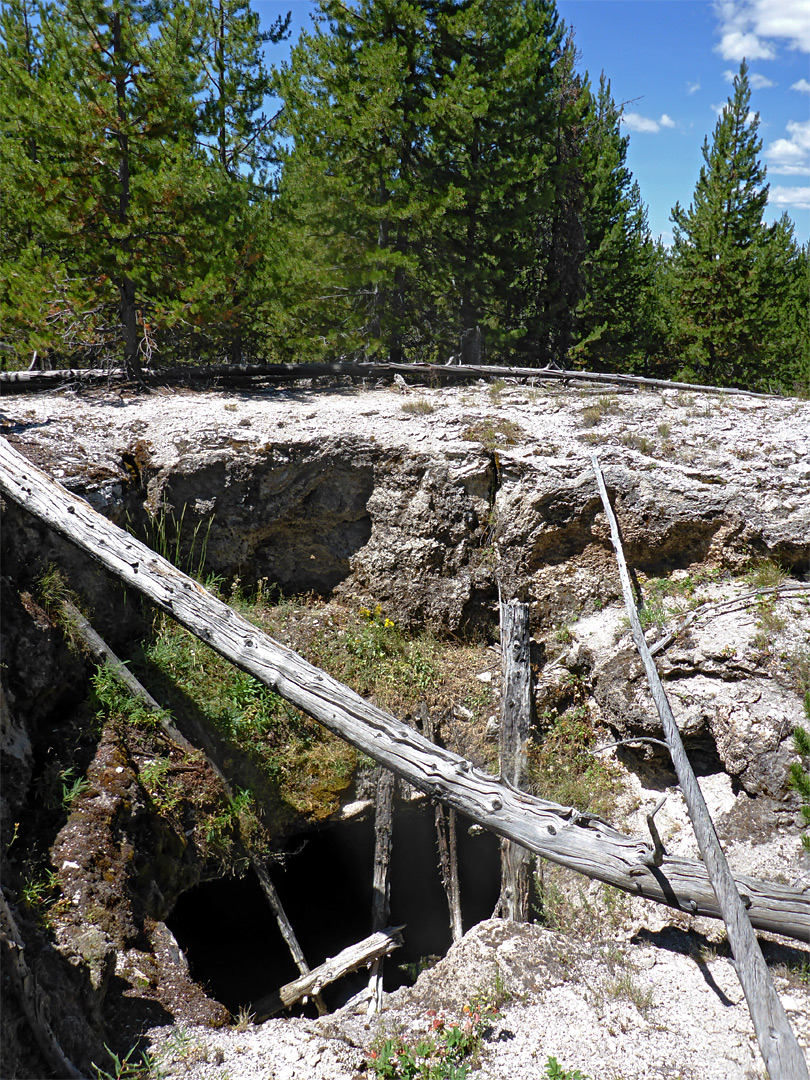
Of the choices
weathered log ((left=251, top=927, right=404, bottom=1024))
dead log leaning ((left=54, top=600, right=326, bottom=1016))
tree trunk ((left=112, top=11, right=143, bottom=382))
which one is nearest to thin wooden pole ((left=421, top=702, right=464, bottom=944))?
weathered log ((left=251, top=927, right=404, bottom=1024))

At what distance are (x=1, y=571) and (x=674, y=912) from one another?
661 centimetres

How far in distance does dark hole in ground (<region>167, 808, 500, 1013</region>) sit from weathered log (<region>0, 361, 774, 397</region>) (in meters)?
7.20

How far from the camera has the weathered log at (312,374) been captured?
10.0m

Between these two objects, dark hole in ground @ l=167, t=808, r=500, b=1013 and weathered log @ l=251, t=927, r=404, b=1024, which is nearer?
weathered log @ l=251, t=927, r=404, b=1024

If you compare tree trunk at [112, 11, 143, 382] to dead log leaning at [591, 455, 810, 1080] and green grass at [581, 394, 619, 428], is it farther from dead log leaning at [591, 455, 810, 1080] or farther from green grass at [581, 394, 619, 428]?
dead log leaning at [591, 455, 810, 1080]

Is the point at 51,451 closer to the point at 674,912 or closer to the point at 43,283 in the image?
the point at 43,283

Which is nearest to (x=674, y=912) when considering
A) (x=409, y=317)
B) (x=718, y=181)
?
(x=409, y=317)

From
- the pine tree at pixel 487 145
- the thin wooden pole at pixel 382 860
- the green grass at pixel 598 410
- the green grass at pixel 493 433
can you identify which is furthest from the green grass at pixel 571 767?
the pine tree at pixel 487 145

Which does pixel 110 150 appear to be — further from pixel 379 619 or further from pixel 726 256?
pixel 726 256

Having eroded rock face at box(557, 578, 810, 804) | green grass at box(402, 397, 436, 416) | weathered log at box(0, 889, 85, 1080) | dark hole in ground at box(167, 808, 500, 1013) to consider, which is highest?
green grass at box(402, 397, 436, 416)

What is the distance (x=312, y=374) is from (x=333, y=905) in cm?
825

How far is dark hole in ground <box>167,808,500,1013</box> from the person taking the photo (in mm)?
7820

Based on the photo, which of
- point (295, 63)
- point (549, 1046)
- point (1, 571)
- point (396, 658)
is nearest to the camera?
point (549, 1046)

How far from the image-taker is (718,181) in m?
17.0
